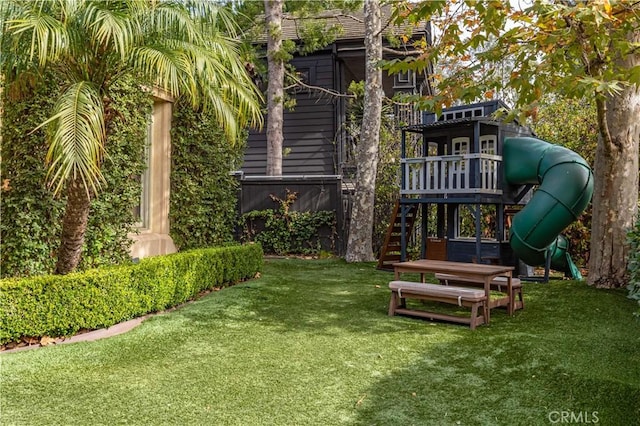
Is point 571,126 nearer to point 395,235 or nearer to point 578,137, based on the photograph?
point 578,137

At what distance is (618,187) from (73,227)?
7984 millimetres

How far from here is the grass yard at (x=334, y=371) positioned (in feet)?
11.7

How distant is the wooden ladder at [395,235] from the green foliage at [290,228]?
7.08ft

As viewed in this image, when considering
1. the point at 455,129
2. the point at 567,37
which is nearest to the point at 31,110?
the point at 567,37

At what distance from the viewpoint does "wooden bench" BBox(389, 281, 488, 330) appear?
235 inches

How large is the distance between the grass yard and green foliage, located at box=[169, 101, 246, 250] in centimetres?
298

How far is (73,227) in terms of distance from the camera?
18.5 feet

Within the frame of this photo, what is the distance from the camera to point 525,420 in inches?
138

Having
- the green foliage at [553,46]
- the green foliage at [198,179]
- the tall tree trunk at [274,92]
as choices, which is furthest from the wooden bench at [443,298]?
the tall tree trunk at [274,92]

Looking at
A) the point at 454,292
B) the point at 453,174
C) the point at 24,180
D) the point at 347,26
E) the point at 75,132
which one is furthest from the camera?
the point at 347,26

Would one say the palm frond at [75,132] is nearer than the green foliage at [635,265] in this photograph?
Yes

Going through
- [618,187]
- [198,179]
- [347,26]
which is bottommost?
[618,187]

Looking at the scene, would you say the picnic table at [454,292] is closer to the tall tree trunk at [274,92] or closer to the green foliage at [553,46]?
the green foliage at [553,46]

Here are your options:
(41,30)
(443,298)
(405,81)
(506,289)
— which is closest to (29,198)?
(41,30)
